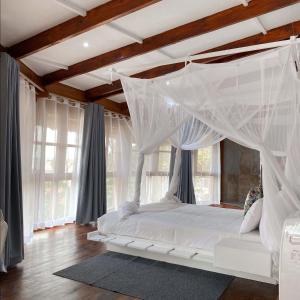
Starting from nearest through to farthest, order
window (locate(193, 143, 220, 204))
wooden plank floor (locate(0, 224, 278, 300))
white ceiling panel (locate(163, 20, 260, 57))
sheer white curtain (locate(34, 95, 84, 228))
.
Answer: wooden plank floor (locate(0, 224, 278, 300))
white ceiling panel (locate(163, 20, 260, 57))
sheer white curtain (locate(34, 95, 84, 228))
window (locate(193, 143, 220, 204))

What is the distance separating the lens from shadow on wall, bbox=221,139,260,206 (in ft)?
24.9

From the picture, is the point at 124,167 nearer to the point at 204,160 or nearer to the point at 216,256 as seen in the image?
the point at 204,160

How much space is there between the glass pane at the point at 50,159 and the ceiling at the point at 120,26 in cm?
127

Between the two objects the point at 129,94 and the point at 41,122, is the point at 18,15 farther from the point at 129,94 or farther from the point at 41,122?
the point at 41,122

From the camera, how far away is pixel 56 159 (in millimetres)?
5188

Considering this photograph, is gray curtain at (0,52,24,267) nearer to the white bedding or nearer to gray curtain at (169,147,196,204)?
the white bedding

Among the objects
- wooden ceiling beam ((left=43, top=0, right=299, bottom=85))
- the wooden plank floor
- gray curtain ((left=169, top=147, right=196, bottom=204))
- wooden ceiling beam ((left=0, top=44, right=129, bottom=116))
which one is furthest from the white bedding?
gray curtain ((left=169, top=147, right=196, bottom=204))

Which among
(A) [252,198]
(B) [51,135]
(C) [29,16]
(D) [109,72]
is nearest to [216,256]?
(A) [252,198]

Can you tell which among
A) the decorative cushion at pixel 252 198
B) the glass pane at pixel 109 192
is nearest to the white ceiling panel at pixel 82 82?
the glass pane at pixel 109 192

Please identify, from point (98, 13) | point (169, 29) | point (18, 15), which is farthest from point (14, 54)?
point (169, 29)

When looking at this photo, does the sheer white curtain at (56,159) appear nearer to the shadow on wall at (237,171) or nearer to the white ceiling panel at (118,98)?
the white ceiling panel at (118,98)

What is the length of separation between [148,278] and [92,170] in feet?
9.63

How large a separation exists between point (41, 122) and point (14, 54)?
1482 mm

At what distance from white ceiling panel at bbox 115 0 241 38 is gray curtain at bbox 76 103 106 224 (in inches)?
93.2
